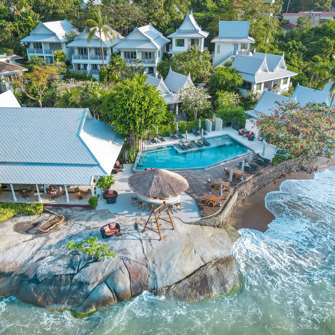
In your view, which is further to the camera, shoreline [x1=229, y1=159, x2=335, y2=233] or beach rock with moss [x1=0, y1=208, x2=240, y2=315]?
shoreline [x1=229, y1=159, x2=335, y2=233]

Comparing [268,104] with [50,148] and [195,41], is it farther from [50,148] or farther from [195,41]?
[50,148]

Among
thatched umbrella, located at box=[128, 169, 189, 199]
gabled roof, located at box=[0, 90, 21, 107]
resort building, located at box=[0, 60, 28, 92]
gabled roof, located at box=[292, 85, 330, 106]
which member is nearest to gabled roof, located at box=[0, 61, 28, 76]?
resort building, located at box=[0, 60, 28, 92]

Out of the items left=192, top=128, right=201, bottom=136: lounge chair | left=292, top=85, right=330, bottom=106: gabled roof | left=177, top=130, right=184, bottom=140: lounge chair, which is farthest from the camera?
left=192, top=128, right=201, bottom=136: lounge chair

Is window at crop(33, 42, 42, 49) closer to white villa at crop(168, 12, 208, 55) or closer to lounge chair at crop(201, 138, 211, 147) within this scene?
white villa at crop(168, 12, 208, 55)

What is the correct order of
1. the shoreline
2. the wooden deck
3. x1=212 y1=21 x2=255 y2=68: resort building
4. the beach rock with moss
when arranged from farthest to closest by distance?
1. x1=212 y1=21 x2=255 y2=68: resort building
2. the shoreline
3. the wooden deck
4. the beach rock with moss

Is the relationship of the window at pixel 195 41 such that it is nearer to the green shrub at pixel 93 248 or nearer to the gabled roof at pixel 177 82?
the gabled roof at pixel 177 82

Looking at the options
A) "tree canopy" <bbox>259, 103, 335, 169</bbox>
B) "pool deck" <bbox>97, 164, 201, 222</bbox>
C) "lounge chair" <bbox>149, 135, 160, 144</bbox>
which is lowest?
"pool deck" <bbox>97, 164, 201, 222</bbox>

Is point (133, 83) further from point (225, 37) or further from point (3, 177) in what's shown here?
point (225, 37)

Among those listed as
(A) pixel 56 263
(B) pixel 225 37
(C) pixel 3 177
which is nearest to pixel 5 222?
(C) pixel 3 177
